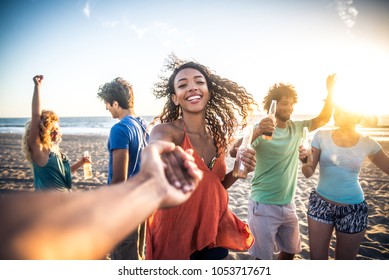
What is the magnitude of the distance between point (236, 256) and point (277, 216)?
1.17 meters

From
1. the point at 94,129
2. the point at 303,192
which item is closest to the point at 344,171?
the point at 303,192

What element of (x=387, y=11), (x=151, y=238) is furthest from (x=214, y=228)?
(x=387, y=11)

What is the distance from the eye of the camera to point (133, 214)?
33.8 inches

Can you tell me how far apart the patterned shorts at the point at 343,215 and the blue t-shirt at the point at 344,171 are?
0.20ft

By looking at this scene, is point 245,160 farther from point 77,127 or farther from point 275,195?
point 77,127

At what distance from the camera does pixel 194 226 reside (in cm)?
171

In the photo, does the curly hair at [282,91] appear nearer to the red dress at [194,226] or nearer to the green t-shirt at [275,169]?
the green t-shirt at [275,169]

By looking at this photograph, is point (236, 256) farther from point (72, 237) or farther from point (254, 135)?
point (72, 237)

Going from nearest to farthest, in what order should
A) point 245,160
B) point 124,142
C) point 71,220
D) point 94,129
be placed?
point 71,220 → point 245,160 → point 124,142 → point 94,129

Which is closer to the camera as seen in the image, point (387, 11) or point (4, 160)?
point (387, 11)

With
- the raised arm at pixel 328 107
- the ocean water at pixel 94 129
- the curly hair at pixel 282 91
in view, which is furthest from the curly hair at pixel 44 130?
the ocean water at pixel 94 129

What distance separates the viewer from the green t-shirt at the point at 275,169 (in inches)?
101

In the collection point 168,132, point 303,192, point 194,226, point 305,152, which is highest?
point 168,132

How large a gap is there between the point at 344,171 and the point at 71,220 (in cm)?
256
